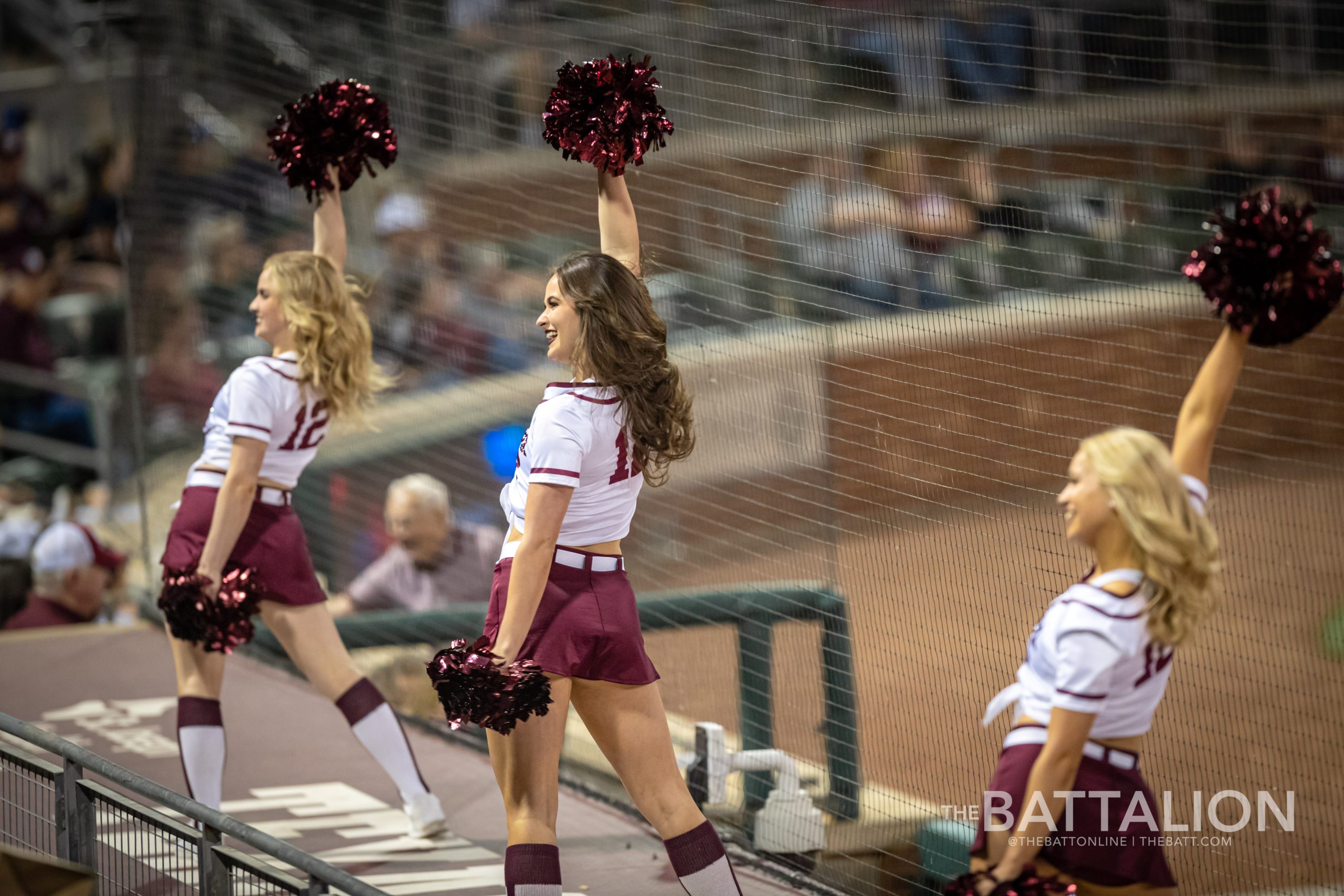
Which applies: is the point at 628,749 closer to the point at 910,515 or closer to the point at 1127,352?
the point at 910,515

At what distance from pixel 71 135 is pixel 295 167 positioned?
9292 mm

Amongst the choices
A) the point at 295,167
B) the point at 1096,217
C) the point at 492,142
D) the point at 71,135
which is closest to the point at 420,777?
the point at 295,167

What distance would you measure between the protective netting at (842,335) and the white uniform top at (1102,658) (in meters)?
1.88

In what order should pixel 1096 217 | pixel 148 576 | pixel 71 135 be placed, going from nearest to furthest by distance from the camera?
pixel 148 576
pixel 1096 217
pixel 71 135

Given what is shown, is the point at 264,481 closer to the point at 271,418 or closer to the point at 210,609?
the point at 271,418

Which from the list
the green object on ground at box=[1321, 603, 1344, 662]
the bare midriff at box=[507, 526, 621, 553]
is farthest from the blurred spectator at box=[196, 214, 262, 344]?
the green object on ground at box=[1321, 603, 1344, 662]

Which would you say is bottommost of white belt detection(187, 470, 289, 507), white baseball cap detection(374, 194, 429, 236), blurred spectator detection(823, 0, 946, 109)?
white belt detection(187, 470, 289, 507)

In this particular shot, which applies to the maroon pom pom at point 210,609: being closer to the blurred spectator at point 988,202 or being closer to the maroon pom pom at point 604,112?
the maroon pom pom at point 604,112

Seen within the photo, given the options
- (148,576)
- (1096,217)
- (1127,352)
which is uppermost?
(1096,217)

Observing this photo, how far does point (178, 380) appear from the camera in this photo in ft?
26.3

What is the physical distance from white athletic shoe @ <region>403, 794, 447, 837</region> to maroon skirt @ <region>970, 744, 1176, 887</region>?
2.33m

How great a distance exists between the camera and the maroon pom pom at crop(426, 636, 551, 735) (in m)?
2.72

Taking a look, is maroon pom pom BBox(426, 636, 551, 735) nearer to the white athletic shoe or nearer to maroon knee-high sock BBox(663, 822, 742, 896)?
maroon knee-high sock BBox(663, 822, 742, 896)

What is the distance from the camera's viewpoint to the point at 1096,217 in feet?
27.4
